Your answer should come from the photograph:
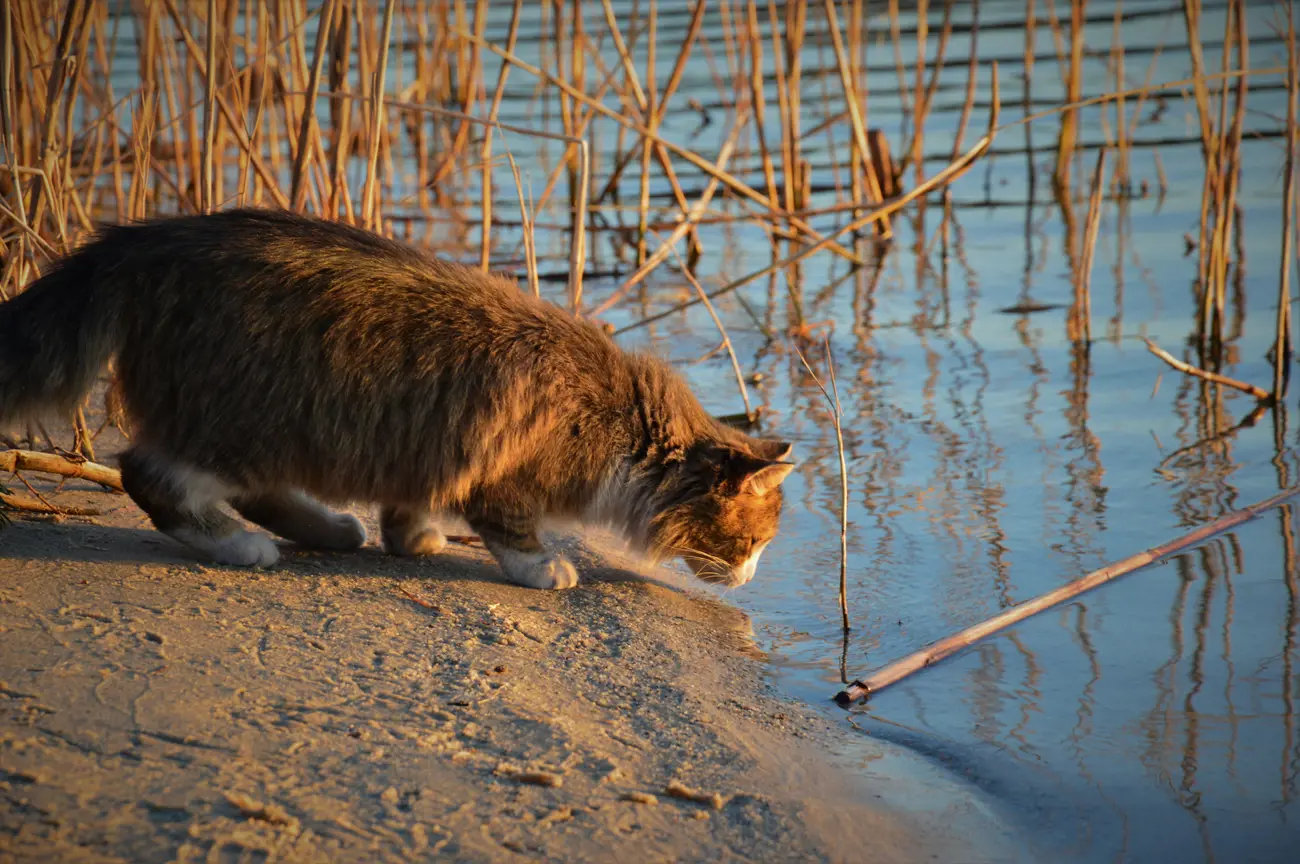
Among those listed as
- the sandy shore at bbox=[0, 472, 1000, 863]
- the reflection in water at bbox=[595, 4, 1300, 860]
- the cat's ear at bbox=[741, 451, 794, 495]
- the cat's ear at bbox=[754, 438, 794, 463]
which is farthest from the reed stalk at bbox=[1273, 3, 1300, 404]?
the sandy shore at bbox=[0, 472, 1000, 863]

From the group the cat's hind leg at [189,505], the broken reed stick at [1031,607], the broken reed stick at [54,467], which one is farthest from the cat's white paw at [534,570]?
the broken reed stick at [54,467]

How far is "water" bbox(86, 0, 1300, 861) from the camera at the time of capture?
2.58m

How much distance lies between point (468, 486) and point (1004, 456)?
209cm

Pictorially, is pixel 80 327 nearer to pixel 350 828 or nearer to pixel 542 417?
pixel 542 417

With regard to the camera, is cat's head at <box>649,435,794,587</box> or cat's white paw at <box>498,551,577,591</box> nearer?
cat's white paw at <box>498,551,577,591</box>

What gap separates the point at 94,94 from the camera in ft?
17.7

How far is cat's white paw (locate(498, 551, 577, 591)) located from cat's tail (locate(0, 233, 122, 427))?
43.6 inches

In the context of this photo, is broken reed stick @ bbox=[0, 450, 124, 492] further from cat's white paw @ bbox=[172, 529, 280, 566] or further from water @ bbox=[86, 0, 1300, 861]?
water @ bbox=[86, 0, 1300, 861]

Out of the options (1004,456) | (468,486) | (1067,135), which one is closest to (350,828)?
(468,486)

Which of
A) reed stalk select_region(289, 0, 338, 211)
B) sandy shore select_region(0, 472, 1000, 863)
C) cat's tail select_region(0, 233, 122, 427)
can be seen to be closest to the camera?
sandy shore select_region(0, 472, 1000, 863)

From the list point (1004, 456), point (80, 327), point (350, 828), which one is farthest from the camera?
point (1004, 456)

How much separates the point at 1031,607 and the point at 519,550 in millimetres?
1300

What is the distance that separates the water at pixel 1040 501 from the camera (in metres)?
2.58

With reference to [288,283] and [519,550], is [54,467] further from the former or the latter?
[519,550]
